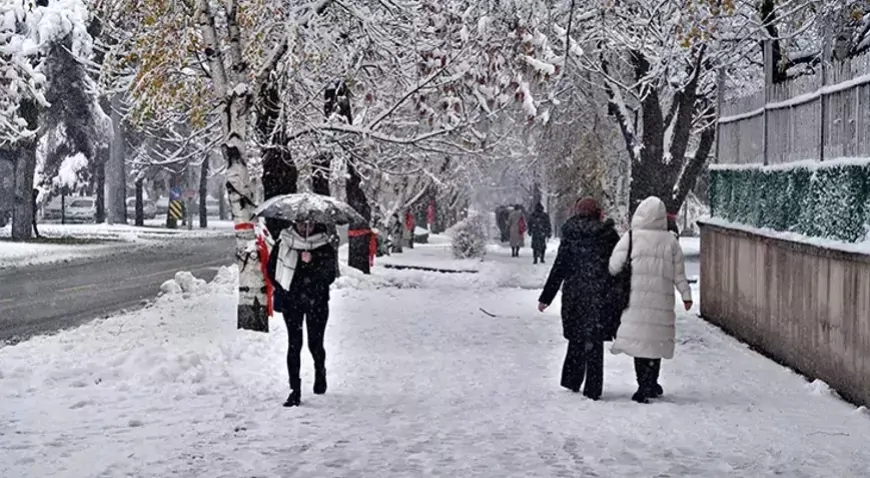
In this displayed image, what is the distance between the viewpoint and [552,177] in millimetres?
45969

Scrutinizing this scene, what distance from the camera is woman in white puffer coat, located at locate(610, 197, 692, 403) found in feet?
33.8

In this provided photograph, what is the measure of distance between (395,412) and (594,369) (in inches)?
69.3

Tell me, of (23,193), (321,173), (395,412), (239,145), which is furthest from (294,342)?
(23,193)

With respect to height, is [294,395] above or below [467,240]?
below

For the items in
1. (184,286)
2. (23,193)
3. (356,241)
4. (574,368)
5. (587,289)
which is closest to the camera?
(587,289)

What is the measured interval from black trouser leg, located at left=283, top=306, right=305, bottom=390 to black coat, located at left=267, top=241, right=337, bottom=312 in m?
0.08

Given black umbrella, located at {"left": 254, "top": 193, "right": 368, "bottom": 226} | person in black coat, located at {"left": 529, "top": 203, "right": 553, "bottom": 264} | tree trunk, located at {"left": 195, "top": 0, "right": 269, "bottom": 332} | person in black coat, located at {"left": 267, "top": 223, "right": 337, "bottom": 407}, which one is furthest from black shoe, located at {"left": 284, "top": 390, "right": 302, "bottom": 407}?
person in black coat, located at {"left": 529, "top": 203, "right": 553, "bottom": 264}

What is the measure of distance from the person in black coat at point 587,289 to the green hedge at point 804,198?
77.0 inches

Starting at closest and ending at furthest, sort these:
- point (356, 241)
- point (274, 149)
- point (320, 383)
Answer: point (320, 383)
point (274, 149)
point (356, 241)

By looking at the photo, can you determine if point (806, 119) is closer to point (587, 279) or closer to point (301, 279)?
point (587, 279)

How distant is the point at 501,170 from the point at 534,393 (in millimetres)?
43189

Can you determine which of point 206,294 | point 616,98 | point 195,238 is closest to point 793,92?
point 616,98

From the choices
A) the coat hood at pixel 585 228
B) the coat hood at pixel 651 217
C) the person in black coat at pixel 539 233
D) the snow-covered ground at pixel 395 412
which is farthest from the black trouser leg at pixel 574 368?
the person in black coat at pixel 539 233

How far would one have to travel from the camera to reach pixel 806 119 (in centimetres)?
1252
